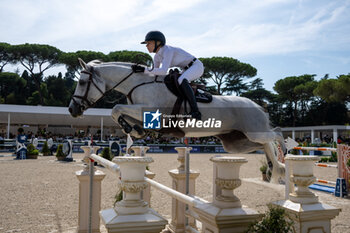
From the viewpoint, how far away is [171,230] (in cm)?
356

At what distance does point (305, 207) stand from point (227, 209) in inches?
17.4

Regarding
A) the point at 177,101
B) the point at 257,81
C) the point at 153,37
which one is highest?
the point at 257,81

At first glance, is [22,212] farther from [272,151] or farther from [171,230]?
[272,151]

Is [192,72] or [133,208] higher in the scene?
[192,72]

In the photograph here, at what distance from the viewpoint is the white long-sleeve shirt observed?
204cm

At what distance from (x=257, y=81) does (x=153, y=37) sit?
29.8 m

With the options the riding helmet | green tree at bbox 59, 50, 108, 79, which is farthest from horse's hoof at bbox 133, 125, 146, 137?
green tree at bbox 59, 50, 108, 79

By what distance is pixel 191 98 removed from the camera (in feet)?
6.59

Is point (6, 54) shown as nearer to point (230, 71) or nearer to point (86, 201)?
point (230, 71)

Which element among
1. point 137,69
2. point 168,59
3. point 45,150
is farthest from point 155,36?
point 45,150

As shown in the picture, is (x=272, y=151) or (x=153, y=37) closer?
(x=153, y=37)

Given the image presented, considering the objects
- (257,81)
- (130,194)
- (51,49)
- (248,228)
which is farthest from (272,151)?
(51,49)

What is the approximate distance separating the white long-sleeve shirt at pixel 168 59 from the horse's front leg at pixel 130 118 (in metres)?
0.33

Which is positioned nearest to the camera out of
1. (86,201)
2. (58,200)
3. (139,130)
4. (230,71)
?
(139,130)
